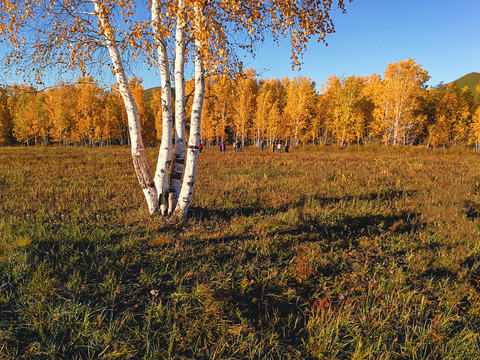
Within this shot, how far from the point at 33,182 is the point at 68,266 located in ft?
28.3

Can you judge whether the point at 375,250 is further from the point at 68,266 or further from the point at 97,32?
the point at 97,32

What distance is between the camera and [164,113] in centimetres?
542

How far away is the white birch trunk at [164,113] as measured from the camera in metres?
5.11

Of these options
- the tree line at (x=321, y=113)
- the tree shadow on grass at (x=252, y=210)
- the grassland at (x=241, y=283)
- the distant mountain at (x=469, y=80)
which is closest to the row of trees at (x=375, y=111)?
the tree line at (x=321, y=113)

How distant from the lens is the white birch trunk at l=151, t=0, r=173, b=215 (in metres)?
5.11

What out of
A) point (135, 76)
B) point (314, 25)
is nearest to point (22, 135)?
point (135, 76)

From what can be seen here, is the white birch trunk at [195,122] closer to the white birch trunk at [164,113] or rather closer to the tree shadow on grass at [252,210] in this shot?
the white birch trunk at [164,113]

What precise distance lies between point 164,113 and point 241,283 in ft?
13.3

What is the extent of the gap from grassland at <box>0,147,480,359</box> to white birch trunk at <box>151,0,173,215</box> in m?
0.81

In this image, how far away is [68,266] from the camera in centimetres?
350

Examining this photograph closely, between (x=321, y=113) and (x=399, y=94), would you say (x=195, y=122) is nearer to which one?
(x=399, y=94)

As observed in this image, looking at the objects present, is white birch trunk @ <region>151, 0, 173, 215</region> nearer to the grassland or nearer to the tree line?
the grassland

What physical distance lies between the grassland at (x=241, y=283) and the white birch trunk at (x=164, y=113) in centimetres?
81

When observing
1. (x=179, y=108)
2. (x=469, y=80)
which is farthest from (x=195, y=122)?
(x=469, y=80)
